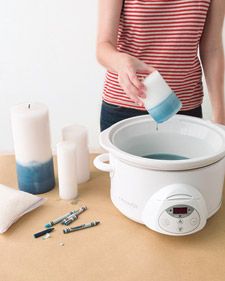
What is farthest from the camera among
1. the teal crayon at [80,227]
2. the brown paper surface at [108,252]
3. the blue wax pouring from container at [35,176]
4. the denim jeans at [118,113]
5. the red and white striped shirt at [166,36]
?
the denim jeans at [118,113]

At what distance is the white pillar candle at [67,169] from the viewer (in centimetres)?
94

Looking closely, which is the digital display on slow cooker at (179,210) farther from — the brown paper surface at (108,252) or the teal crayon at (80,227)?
the teal crayon at (80,227)

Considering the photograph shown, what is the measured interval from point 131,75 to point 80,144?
10.6 inches

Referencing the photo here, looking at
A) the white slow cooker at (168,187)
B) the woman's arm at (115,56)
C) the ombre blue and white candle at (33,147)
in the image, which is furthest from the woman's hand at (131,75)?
the ombre blue and white candle at (33,147)

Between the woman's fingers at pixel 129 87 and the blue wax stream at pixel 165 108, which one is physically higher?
the woman's fingers at pixel 129 87

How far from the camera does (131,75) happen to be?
81cm

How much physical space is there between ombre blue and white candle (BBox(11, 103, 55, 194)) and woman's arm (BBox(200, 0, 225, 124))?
0.49 m

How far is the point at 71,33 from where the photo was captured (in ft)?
6.44

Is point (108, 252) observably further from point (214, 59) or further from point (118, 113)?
point (214, 59)

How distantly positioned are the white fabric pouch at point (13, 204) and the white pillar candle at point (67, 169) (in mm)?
53

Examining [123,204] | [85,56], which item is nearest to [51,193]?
[123,204]

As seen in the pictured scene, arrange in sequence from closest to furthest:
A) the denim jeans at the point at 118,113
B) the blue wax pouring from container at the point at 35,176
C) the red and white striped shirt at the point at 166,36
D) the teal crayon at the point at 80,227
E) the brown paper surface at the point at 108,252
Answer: the brown paper surface at the point at 108,252 → the teal crayon at the point at 80,227 → the blue wax pouring from container at the point at 35,176 → the red and white striped shirt at the point at 166,36 → the denim jeans at the point at 118,113

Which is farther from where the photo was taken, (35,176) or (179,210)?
(35,176)

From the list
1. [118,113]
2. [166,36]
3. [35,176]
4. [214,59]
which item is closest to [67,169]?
[35,176]
